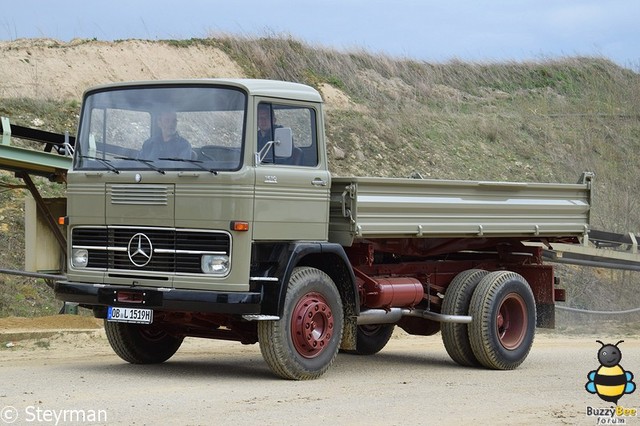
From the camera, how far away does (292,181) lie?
11.0 metres

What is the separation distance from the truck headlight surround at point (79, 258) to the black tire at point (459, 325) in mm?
4125

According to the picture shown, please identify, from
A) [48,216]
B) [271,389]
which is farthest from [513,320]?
[48,216]

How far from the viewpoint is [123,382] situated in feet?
34.8

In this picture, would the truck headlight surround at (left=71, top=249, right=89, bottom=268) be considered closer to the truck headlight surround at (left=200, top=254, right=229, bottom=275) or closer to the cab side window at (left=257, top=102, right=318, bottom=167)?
the truck headlight surround at (left=200, top=254, right=229, bottom=275)

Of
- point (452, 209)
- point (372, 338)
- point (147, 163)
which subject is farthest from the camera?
point (372, 338)

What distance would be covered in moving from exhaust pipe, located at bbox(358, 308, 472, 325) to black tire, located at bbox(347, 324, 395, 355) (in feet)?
4.58

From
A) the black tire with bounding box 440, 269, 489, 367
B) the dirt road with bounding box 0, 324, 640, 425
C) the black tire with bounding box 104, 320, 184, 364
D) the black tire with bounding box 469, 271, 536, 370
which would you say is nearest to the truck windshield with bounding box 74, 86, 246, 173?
the black tire with bounding box 104, 320, 184, 364

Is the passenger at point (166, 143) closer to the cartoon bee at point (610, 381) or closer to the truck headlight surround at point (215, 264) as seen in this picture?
the truck headlight surround at point (215, 264)

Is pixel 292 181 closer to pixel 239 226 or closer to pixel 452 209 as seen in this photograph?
pixel 239 226

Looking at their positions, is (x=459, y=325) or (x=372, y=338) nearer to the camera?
(x=459, y=325)

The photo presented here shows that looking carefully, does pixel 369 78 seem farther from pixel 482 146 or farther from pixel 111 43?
pixel 111 43

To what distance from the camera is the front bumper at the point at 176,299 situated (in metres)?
10.4

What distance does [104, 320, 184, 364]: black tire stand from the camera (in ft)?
39.6

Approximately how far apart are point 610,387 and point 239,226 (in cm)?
374
